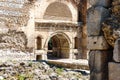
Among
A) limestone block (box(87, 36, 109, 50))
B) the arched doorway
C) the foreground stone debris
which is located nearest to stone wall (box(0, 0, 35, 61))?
the arched doorway

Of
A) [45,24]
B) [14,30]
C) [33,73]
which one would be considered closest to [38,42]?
[45,24]

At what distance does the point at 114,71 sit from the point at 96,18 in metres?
0.84

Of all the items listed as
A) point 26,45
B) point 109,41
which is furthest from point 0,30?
point 109,41

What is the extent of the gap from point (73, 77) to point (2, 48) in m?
7.62

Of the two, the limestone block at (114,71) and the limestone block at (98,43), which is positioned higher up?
the limestone block at (98,43)

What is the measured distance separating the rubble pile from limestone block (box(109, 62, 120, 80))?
1.02 feet

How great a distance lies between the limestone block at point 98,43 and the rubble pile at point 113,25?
0.09 m

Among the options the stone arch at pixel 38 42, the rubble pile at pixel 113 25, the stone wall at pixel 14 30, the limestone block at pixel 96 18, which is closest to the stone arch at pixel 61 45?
the stone arch at pixel 38 42

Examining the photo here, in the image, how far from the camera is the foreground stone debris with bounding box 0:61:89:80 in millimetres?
12422

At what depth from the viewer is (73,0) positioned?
22562 millimetres

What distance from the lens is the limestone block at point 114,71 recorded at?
11.8ft

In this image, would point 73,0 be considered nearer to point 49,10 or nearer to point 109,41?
point 49,10

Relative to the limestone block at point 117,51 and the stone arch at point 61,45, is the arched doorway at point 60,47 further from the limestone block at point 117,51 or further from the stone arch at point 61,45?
the limestone block at point 117,51

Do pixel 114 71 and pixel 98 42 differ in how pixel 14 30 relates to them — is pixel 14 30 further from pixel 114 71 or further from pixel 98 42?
pixel 114 71
